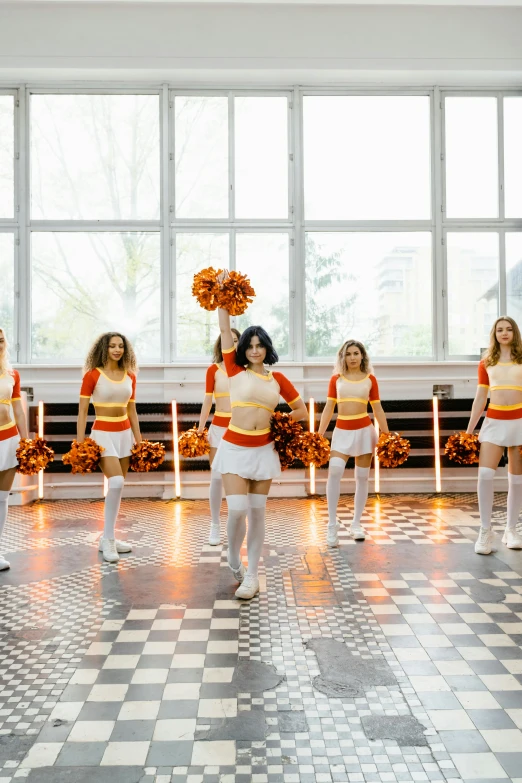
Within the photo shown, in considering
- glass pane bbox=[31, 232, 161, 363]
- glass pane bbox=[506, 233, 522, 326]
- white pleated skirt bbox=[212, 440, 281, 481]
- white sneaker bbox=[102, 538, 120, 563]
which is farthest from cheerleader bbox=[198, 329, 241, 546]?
glass pane bbox=[506, 233, 522, 326]

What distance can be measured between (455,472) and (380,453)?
295 centimetres

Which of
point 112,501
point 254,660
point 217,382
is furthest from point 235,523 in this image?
point 217,382

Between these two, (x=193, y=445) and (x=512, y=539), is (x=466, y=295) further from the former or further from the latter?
(x=193, y=445)

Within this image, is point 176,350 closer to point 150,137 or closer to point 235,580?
point 150,137

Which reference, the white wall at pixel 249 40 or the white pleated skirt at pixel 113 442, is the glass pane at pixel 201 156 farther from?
the white pleated skirt at pixel 113 442

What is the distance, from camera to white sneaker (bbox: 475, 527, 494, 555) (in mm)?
4824

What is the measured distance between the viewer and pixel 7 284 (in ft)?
25.6

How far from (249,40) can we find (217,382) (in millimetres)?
4405

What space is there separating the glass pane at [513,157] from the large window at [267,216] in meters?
0.02

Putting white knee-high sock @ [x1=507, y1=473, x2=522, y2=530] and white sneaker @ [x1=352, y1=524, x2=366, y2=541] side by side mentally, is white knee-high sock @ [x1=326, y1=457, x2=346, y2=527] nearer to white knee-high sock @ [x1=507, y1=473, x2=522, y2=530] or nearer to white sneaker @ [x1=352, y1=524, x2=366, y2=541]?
white sneaker @ [x1=352, y1=524, x2=366, y2=541]

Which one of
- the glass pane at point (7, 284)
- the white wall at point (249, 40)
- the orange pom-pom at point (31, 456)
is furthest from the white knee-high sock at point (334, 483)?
the white wall at point (249, 40)

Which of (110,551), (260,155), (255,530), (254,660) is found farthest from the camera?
(260,155)

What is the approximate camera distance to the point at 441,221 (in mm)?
7941

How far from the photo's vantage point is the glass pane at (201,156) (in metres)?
7.80
